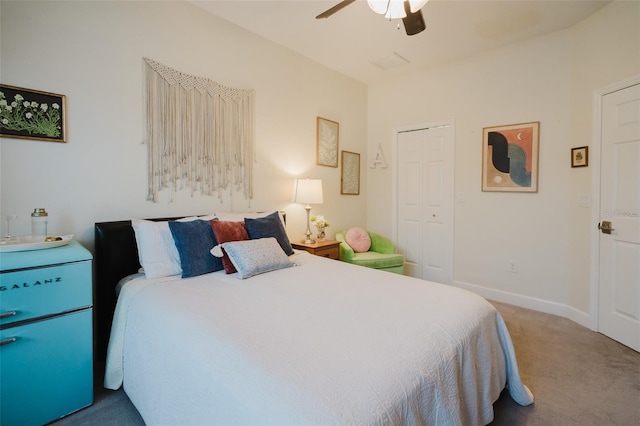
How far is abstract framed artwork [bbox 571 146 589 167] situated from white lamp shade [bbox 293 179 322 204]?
99.1 inches

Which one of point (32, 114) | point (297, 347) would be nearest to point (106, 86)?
point (32, 114)

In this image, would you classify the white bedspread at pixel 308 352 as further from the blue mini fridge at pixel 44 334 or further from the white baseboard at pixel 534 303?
the white baseboard at pixel 534 303

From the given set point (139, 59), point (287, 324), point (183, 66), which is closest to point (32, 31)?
point (139, 59)

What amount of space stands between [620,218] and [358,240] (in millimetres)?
2474

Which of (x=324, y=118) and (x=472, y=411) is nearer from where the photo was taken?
(x=472, y=411)

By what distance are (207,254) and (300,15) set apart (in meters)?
2.26

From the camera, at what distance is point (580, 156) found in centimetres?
284

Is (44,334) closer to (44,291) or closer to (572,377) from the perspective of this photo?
(44,291)

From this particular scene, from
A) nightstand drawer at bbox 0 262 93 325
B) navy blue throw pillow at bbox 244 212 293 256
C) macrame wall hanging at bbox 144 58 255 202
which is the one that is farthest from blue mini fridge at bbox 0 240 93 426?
navy blue throw pillow at bbox 244 212 293 256

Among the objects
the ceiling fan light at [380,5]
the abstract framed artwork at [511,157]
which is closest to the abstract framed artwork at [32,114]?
the ceiling fan light at [380,5]

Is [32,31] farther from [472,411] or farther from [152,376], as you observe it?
[472,411]

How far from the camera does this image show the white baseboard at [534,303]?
2.86 metres

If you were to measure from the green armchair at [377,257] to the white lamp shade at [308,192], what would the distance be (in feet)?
2.26

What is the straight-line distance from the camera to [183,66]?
2.57m
